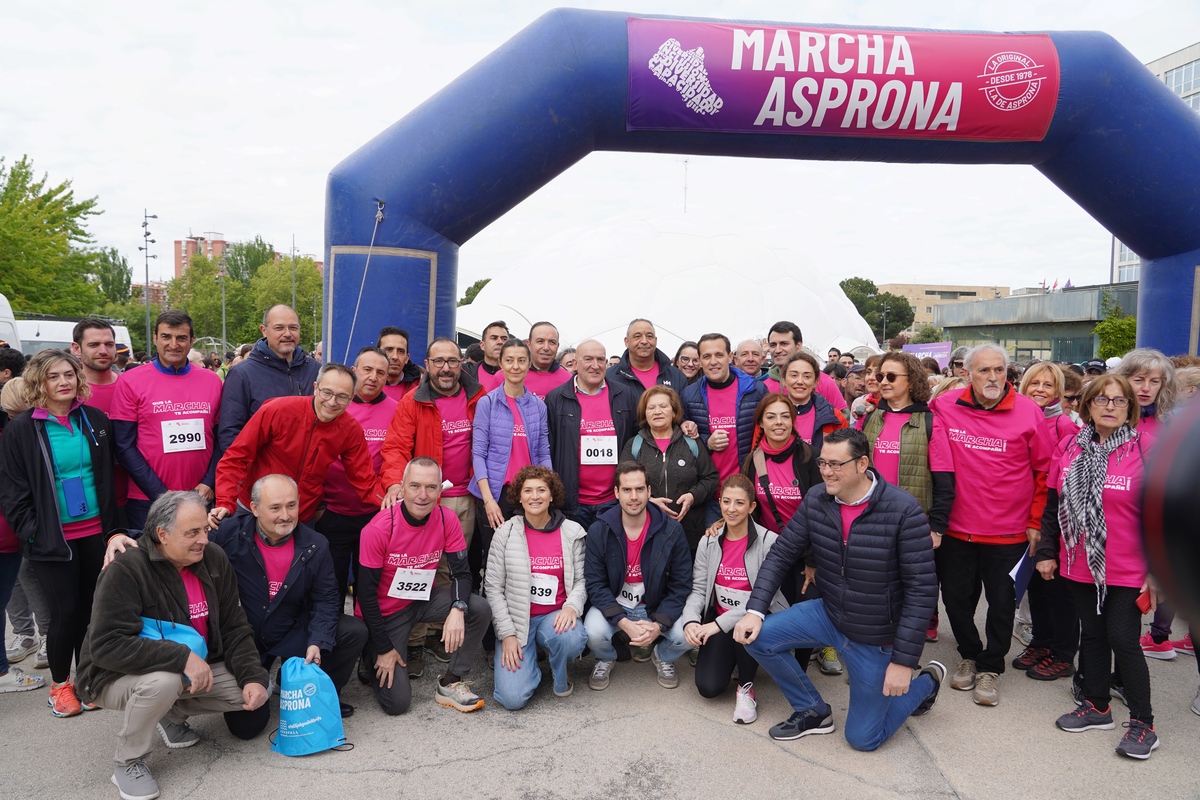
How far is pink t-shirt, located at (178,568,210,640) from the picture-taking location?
10.4 ft

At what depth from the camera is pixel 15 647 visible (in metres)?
4.32

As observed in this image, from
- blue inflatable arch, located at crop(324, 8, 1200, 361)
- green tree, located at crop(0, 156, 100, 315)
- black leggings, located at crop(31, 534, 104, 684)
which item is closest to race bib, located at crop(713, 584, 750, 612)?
black leggings, located at crop(31, 534, 104, 684)

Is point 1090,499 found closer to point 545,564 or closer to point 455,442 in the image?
point 545,564

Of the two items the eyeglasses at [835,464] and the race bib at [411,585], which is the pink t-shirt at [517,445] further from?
the eyeglasses at [835,464]

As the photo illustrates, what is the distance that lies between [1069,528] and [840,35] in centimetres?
421

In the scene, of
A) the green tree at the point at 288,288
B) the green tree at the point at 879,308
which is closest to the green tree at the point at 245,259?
the green tree at the point at 288,288

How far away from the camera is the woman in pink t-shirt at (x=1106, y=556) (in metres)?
3.32

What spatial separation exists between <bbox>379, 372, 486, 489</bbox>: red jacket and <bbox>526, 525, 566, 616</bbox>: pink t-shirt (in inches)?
29.6

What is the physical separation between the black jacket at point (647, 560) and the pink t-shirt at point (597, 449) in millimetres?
417

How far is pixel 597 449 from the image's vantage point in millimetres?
4402

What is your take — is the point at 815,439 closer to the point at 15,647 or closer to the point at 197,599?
the point at 197,599

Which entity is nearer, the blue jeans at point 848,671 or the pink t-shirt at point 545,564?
the blue jeans at point 848,671

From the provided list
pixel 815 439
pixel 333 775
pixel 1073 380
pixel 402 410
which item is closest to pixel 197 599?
pixel 333 775

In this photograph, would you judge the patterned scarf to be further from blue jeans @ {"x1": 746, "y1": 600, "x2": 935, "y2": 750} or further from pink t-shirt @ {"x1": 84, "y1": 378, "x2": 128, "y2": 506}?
pink t-shirt @ {"x1": 84, "y1": 378, "x2": 128, "y2": 506}
